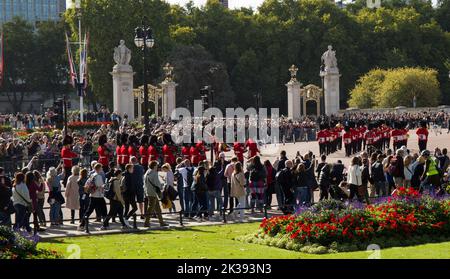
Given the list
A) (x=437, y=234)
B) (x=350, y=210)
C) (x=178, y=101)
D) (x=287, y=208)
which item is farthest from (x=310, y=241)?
(x=178, y=101)

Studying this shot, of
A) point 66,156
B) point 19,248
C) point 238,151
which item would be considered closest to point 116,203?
point 19,248

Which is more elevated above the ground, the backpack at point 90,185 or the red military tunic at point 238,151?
the red military tunic at point 238,151

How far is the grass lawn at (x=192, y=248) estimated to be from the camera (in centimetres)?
1514

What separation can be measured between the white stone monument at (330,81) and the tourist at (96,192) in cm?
4027

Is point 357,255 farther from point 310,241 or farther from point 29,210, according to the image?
point 29,210

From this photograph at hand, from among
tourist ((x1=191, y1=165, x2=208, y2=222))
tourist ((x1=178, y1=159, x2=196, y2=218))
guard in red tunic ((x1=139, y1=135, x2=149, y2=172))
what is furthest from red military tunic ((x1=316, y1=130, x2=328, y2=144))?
tourist ((x1=191, y1=165, x2=208, y2=222))

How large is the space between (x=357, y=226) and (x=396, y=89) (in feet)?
181

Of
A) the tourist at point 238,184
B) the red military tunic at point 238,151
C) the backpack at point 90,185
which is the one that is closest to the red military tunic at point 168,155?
the red military tunic at point 238,151

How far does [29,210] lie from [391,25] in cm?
6732

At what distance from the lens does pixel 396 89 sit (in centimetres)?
7062

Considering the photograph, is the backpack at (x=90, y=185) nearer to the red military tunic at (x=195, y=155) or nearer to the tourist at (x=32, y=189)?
the tourist at (x=32, y=189)

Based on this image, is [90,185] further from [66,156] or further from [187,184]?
[66,156]

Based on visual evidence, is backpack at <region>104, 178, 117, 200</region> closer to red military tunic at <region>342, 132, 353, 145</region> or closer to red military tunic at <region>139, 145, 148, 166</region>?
red military tunic at <region>139, 145, 148, 166</region>

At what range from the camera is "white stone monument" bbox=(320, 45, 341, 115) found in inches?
2339
